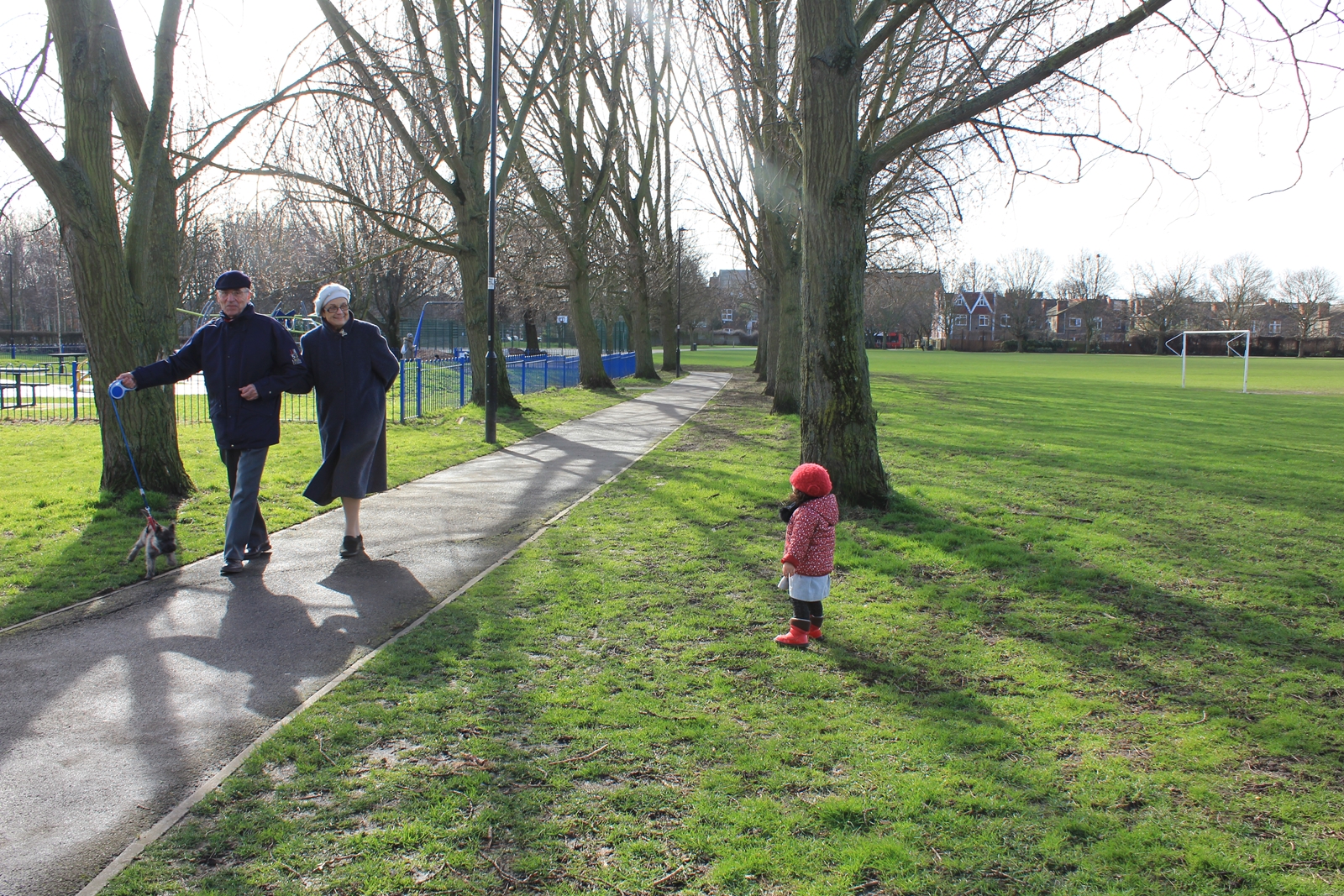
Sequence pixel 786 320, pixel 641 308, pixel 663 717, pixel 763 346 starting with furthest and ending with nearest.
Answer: pixel 763 346
pixel 641 308
pixel 786 320
pixel 663 717

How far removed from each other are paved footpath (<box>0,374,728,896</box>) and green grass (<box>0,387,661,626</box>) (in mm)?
419

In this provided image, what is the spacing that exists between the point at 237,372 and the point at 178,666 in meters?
2.26

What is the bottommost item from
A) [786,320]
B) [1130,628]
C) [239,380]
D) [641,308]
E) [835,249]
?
[1130,628]

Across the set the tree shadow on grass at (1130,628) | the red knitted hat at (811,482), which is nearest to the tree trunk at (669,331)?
the tree shadow on grass at (1130,628)

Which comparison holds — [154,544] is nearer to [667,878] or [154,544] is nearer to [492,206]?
[667,878]

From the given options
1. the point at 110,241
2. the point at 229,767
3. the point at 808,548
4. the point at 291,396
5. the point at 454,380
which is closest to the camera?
the point at 229,767

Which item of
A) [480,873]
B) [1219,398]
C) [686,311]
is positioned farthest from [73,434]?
[686,311]

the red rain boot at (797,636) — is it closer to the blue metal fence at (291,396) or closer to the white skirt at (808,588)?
the white skirt at (808,588)

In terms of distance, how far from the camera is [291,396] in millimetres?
18109

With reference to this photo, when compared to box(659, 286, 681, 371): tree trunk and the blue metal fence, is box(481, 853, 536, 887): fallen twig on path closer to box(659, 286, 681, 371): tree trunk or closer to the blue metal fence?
the blue metal fence

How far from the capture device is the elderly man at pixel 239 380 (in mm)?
5762

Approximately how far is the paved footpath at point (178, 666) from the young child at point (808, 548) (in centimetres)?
221

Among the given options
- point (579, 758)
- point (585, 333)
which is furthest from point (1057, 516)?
point (585, 333)

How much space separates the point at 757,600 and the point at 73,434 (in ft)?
41.5
